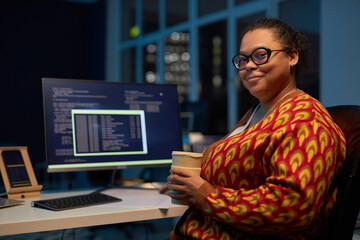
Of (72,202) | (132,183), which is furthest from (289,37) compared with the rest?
(132,183)

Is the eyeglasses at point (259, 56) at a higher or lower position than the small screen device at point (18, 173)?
higher

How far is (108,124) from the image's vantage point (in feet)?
5.42

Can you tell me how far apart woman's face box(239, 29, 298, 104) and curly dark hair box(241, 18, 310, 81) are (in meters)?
0.02

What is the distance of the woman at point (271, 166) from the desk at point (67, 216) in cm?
16

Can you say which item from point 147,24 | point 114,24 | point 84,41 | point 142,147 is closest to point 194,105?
point 142,147

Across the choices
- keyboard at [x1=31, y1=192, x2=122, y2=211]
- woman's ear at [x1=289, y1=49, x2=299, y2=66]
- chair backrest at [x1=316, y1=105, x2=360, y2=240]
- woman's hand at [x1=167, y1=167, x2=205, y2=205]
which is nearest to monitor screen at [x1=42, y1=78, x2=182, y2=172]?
keyboard at [x1=31, y1=192, x2=122, y2=211]

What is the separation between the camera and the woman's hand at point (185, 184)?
3.49ft

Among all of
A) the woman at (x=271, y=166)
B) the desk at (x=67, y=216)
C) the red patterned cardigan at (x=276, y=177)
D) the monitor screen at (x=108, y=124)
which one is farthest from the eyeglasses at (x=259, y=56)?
the monitor screen at (x=108, y=124)

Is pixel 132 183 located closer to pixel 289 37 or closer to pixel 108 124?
pixel 108 124

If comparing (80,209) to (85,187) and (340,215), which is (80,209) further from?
(340,215)

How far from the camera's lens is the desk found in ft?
3.57

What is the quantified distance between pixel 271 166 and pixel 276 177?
45mm

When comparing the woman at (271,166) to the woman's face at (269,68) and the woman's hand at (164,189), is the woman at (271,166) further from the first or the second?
the woman's hand at (164,189)

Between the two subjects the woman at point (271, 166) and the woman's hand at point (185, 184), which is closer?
the woman at point (271, 166)
